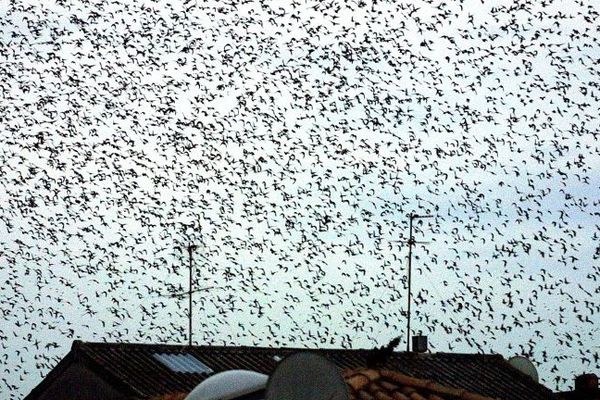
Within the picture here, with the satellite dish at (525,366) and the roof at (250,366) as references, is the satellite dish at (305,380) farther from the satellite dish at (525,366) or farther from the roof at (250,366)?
the satellite dish at (525,366)

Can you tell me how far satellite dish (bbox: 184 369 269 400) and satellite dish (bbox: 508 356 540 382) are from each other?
2218 centimetres

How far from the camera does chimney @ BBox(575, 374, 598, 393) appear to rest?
127 feet

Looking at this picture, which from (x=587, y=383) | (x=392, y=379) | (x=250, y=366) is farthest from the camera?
(x=587, y=383)

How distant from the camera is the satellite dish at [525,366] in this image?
38.1m

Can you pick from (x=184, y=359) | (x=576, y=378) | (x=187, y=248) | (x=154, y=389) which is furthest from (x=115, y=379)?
(x=576, y=378)

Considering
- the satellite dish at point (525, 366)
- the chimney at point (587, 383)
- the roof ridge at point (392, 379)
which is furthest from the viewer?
the chimney at point (587, 383)

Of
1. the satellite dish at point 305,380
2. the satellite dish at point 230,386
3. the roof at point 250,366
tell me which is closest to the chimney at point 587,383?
the roof at point 250,366

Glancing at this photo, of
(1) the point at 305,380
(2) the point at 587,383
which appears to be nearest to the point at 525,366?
(2) the point at 587,383

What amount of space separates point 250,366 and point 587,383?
10.8 meters

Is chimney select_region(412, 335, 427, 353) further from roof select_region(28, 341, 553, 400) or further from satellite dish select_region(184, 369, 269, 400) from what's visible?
satellite dish select_region(184, 369, 269, 400)

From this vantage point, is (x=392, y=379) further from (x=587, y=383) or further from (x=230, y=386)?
(x=587, y=383)

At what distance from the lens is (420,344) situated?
38625 mm

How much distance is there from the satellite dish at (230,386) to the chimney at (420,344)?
71.3ft

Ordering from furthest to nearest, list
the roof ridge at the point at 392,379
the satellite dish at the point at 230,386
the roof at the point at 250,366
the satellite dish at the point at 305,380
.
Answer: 1. the roof at the point at 250,366
2. the roof ridge at the point at 392,379
3. the satellite dish at the point at 230,386
4. the satellite dish at the point at 305,380
